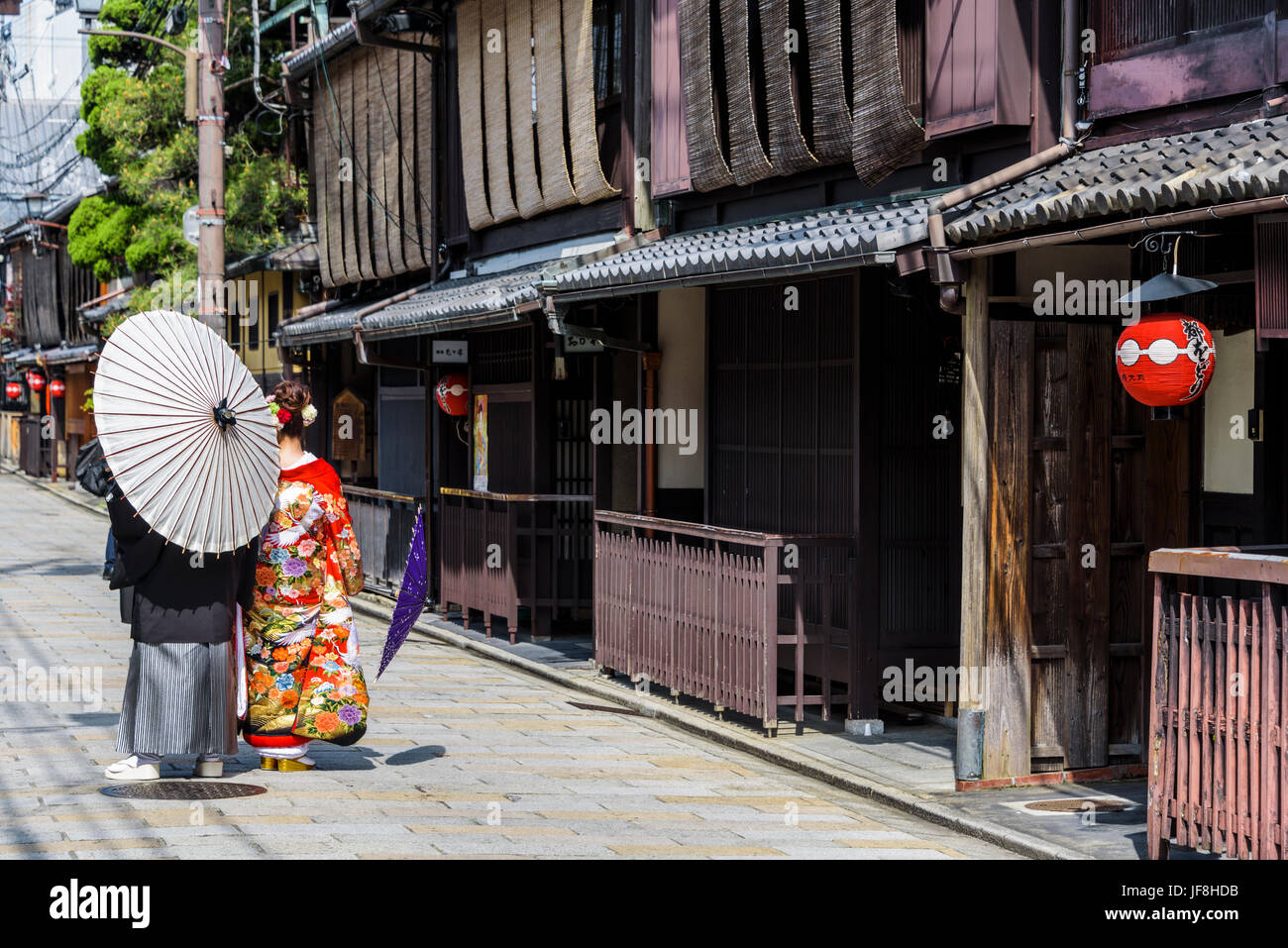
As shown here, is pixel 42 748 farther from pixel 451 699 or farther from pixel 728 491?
pixel 728 491

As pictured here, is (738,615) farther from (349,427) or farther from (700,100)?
(349,427)

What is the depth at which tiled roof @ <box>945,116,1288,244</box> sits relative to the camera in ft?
23.3

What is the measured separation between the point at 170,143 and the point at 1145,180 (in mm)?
26830

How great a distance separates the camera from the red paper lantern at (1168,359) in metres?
7.68

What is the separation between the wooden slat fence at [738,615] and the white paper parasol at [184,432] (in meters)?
3.79

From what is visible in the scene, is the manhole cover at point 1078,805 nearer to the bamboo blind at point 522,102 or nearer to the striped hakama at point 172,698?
the striped hakama at point 172,698

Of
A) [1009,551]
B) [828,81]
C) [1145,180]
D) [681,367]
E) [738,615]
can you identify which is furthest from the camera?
[681,367]

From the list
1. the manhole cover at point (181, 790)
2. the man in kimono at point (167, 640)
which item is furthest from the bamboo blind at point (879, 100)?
the manhole cover at point (181, 790)

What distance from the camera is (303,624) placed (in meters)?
9.44

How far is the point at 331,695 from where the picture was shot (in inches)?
371

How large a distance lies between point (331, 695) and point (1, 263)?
2370 inches

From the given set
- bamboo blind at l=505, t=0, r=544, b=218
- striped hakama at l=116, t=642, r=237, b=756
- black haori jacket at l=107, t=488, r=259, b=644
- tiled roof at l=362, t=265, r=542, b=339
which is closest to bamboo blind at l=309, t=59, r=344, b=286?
tiled roof at l=362, t=265, r=542, b=339

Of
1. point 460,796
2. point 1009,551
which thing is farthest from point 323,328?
point 1009,551

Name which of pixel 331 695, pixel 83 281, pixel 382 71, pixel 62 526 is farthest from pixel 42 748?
pixel 83 281
